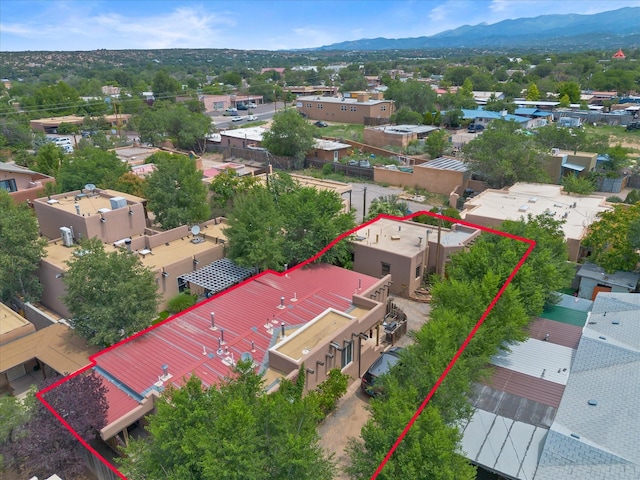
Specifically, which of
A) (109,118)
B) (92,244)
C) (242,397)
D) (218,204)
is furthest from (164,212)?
(109,118)

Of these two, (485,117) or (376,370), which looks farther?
(485,117)

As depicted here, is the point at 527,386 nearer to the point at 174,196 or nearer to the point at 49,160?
the point at 174,196

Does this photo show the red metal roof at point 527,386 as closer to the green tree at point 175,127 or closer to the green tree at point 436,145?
the green tree at point 436,145

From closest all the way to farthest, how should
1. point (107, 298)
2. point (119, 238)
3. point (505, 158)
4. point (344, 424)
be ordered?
point (344, 424), point (107, 298), point (119, 238), point (505, 158)

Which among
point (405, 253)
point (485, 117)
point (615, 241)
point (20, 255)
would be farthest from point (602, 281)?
point (485, 117)

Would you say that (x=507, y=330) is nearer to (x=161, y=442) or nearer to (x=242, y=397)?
(x=242, y=397)

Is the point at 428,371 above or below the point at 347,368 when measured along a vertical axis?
above
